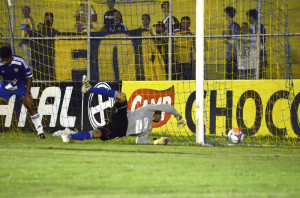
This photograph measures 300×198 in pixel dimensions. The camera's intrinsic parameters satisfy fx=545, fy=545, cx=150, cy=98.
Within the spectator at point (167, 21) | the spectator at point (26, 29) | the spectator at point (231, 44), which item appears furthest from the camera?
the spectator at point (26, 29)

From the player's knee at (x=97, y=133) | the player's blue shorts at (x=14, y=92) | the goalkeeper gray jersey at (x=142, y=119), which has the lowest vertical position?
the player's knee at (x=97, y=133)

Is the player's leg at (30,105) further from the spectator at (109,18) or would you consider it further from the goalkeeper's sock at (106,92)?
the spectator at (109,18)

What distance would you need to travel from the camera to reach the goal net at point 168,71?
12672 mm

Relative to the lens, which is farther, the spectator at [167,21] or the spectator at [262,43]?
the spectator at [167,21]

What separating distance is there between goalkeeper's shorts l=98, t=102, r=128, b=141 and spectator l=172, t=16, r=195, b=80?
4383 millimetres

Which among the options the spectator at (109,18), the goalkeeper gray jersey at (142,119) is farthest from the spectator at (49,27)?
the goalkeeper gray jersey at (142,119)

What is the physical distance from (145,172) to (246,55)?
7257 millimetres

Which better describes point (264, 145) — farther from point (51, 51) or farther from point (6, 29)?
point (6, 29)

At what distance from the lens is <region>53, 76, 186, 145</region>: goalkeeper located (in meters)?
9.34

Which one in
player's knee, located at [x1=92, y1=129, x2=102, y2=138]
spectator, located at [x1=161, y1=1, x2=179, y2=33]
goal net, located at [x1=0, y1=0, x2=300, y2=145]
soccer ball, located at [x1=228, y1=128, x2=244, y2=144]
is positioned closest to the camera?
player's knee, located at [x1=92, y1=129, x2=102, y2=138]

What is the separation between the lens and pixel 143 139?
10102 millimetres

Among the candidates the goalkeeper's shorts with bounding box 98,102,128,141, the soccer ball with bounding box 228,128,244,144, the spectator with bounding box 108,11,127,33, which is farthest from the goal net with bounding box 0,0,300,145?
the goalkeeper's shorts with bounding box 98,102,128,141

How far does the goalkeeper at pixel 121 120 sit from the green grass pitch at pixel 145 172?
0.88 ft

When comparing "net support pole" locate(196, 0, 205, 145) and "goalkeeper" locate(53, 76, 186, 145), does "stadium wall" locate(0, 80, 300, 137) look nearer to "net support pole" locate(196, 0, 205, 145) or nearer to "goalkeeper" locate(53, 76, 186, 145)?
"net support pole" locate(196, 0, 205, 145)
